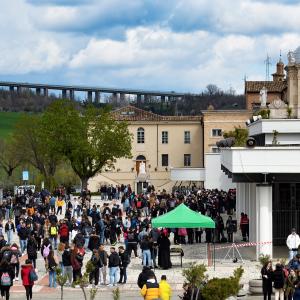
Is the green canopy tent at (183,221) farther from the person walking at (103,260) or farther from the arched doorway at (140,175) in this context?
the arched doorway at (140,175)

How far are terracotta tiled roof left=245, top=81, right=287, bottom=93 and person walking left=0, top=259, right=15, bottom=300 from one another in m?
57.7

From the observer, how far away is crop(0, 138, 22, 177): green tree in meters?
90.8

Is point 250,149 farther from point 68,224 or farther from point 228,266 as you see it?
point 68,224

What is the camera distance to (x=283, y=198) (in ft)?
131

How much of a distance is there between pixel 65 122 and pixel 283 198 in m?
37.1

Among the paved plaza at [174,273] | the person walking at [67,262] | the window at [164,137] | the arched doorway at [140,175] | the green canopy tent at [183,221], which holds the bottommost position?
the paved plaza at [174,273]

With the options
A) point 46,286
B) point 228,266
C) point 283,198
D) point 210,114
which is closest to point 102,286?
point 46,286

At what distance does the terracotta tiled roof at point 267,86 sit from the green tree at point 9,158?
23.2m

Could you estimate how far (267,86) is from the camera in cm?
8356

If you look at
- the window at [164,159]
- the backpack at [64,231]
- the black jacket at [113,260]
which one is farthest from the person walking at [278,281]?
the window at [164,159]

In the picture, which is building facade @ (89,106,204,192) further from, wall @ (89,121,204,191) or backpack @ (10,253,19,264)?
backpack @ (10,253,19,264)

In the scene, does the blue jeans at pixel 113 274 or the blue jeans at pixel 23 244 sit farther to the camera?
the blue jeans at pixel 23 244

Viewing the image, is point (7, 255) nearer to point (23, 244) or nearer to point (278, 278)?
point (278, 278)

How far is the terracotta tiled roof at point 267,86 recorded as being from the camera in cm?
8288
